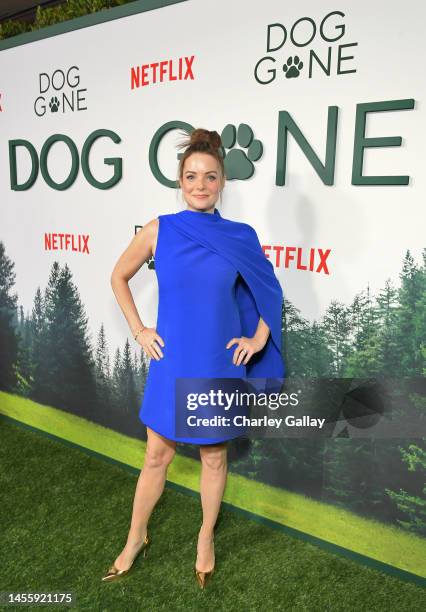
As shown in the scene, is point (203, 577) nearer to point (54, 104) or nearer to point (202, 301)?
point (202, 301)

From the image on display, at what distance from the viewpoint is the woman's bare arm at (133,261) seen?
157cm

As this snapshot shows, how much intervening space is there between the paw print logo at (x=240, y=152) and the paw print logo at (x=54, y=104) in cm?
96

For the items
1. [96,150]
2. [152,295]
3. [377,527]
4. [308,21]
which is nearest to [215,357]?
[152,295]

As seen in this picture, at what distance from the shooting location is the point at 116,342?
2465 millimetres

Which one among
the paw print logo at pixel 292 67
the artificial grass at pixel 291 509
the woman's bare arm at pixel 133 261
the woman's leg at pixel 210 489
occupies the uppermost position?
the paw print logo at pixel 292 67

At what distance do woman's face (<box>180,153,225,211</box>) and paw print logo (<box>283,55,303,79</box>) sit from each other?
53 cm

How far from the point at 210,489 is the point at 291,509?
0.53 m

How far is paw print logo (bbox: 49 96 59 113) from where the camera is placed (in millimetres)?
2449

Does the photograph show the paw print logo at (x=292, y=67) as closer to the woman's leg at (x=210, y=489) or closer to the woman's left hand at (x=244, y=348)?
the woman's left hand at (x=244, y=348)

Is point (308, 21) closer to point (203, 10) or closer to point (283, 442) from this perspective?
point (203, 10)

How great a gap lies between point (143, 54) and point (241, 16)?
0.47 m

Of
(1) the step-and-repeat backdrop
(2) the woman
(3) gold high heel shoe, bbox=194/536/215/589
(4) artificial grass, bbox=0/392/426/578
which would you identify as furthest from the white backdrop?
(3) gold high heel shoe, bbox=194/536/215/589

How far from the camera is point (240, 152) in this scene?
192 cm

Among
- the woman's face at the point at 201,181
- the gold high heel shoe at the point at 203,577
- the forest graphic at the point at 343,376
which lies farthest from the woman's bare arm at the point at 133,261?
the gold high heel shoe at the point at 203,577
